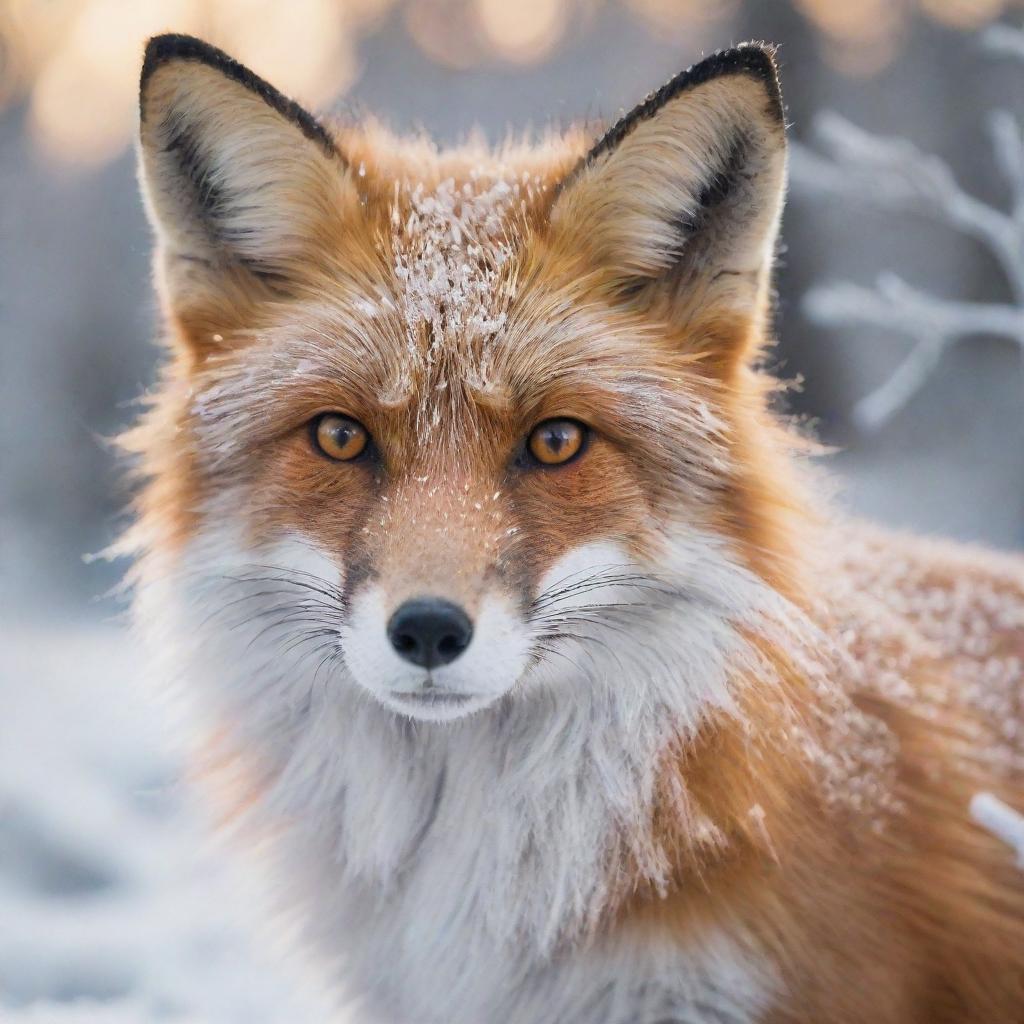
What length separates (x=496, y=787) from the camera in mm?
1602

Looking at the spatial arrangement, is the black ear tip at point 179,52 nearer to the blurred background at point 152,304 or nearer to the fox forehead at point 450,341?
the fox forehead at point 450,341

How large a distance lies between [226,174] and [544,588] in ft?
2.74

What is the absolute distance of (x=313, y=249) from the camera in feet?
5.36

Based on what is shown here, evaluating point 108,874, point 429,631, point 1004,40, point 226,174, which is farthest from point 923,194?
point 108,874

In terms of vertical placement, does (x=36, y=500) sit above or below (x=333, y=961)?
above

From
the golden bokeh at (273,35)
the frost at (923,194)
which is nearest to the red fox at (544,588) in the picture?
the golden bokeh at (273,35)

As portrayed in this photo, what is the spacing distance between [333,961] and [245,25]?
213cm

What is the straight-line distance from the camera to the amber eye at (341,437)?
4.87 ft

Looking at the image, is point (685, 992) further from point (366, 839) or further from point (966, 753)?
point (966, 753)

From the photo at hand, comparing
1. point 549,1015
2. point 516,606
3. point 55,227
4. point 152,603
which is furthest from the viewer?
point 55,227

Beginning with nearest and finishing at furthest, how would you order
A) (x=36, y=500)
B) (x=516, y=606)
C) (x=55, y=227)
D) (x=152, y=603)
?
(x=516, y=606) → (x=152, y=603) → (x=55, y=227) → (x=36, y=500)

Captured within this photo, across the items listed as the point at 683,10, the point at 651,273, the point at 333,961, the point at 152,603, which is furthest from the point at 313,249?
the point at 683,10

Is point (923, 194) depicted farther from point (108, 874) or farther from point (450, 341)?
point (108, 874)

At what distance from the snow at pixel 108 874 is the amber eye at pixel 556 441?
0.84m
